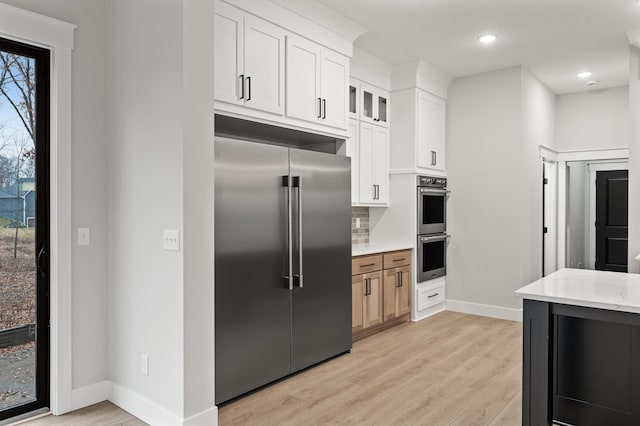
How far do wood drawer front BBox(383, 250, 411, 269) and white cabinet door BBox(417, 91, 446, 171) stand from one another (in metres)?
1.03

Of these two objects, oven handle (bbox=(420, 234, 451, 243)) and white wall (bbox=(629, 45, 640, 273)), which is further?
oven handle (bbox=(420, 234, 451, 243))

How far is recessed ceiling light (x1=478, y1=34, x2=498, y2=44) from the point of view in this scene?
4244 millimetres

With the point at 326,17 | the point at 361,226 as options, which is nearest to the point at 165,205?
the point at 326,17

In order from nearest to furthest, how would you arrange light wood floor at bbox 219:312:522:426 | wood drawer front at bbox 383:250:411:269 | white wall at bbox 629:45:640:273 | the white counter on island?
the white counter on island, light wood floor at bbox 219:312:522:426, white wall at bbox 629:45:640:273, wood drawer front at bbox 383:250:411:269

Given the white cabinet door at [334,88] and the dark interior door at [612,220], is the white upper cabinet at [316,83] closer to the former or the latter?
the white cabinet door at [334,88]

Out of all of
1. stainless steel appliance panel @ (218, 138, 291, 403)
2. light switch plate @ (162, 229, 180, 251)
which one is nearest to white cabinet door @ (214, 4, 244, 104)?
stainless steel appliance panel @ (218, 138, 291, 403)

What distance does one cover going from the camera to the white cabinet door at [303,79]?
3.49 m

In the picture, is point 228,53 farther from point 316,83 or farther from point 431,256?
point 431,256

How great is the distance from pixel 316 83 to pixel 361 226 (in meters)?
2.00

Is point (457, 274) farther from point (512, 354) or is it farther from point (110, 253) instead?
point (110, 253)

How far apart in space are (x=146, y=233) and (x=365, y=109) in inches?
118

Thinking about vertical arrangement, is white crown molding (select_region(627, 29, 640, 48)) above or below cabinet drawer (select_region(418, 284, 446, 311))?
above

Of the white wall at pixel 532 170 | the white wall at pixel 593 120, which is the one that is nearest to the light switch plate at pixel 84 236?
the white wall at pixel 532 170

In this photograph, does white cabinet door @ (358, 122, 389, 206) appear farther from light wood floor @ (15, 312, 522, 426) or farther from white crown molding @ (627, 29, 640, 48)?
white crown molding @ (627, 29, 640, 48)
